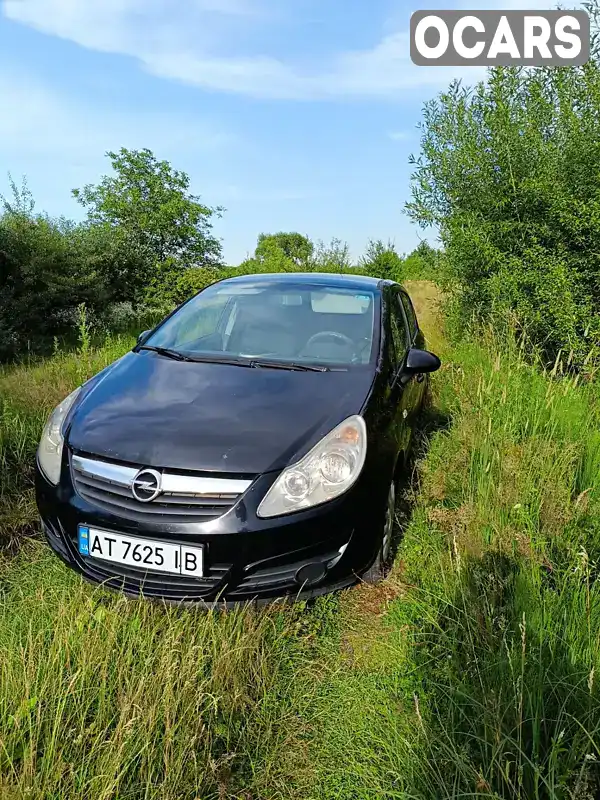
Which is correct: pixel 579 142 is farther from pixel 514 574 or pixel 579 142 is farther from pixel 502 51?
pixel 514 574

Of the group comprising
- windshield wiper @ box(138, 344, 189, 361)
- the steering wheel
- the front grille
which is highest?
the steering wheel

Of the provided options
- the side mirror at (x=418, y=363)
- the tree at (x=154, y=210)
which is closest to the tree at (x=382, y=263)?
the tree at (x=154, y=210)

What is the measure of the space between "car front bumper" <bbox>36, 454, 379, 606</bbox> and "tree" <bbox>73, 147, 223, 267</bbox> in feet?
32.0

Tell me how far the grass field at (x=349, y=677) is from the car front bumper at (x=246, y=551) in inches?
4.1

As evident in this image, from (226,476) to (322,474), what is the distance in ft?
1.23

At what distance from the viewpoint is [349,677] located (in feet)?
6.53

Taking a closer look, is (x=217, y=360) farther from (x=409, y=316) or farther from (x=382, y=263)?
(x=382, y=263)

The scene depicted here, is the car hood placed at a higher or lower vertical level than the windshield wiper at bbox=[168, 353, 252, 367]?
lower

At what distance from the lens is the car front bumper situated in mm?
1906

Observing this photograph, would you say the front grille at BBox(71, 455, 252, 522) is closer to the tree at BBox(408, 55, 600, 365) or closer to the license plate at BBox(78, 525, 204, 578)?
the license plate at BBox(78, 525, 204, 578)

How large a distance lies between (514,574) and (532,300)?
4.35m

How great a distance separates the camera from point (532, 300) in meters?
5.72

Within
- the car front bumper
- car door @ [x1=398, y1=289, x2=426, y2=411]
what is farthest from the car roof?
the car front bumper

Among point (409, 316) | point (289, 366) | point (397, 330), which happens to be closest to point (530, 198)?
point (409, 316)
